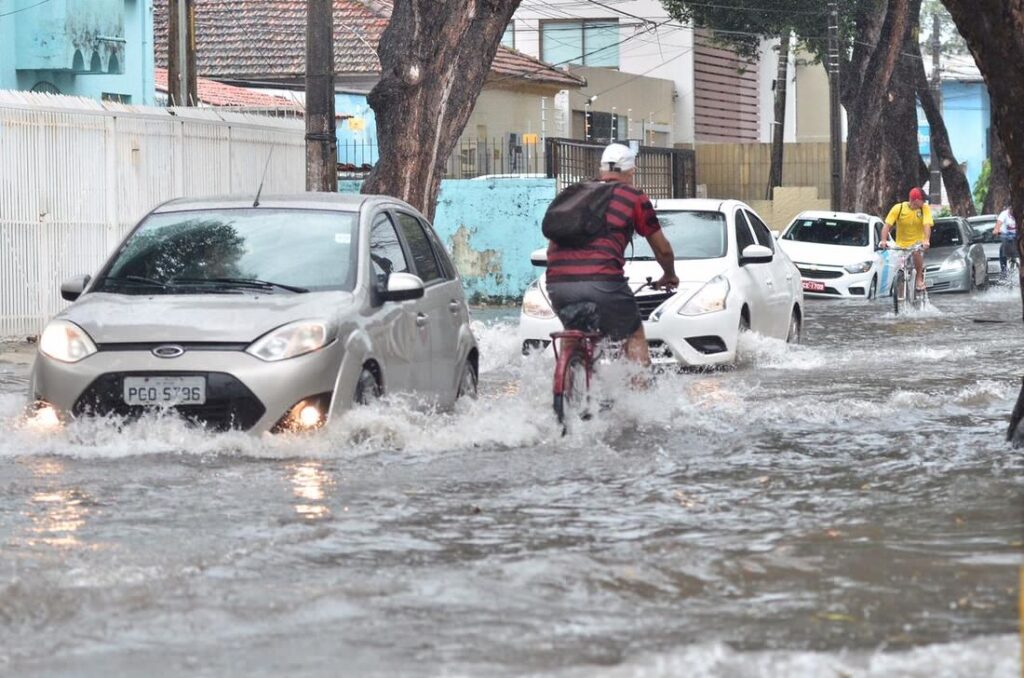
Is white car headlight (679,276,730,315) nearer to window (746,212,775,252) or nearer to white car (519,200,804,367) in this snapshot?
white car (519,200,804,367)

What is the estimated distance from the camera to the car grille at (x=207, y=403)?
9.16 m

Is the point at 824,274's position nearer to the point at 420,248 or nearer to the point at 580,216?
the point at 420,248

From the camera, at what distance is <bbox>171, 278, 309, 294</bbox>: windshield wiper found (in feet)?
32.7

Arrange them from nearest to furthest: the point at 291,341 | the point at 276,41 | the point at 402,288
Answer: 1. the point at 291,341
2. the point at 402,288
3. the point at 276,41

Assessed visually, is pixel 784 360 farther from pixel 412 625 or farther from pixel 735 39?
pixel 735 39

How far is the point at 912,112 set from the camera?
126 feet

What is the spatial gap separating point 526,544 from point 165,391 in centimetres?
285

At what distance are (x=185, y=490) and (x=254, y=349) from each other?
1137 millimetres

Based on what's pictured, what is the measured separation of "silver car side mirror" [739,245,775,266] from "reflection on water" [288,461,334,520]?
6954 millimetres

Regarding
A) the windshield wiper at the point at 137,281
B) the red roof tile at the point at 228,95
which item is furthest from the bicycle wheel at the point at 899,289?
the windshield wiper at the point at 137,281

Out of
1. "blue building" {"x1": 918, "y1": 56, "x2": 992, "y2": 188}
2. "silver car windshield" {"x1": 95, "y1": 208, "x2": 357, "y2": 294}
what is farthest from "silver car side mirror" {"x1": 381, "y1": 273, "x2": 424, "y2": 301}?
"blue building" {"x1": 918, "y1": 56, "x2": 992, "y2": 188}

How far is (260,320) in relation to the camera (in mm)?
9438

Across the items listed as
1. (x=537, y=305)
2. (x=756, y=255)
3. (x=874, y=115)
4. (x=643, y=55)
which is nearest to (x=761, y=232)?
(x=756, y=255)

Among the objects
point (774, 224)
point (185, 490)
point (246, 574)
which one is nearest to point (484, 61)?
point (185, 490)
